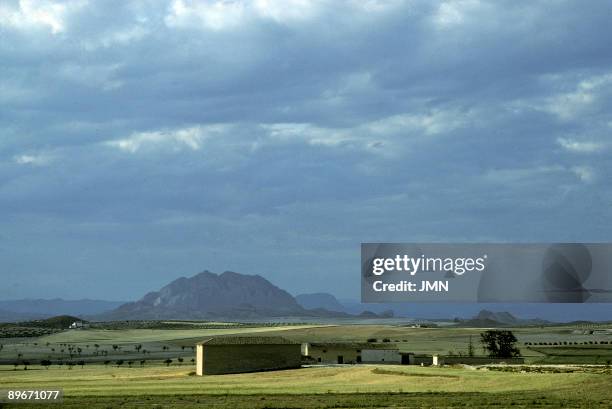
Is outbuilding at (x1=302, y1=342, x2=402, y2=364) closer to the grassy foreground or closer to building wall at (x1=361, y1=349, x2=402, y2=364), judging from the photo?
building wall at (x1=361, y1=349, x2=402, y2=364)

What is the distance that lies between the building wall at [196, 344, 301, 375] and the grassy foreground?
372cm

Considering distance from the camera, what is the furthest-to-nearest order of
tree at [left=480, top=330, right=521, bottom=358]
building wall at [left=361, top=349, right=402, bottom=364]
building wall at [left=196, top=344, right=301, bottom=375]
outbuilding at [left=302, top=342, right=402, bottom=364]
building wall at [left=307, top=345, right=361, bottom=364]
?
tree at [left=480, top=330, right=521, bottom=358] → building wall at [left=307, top=345, right=361, bottom=364] → outbuilding at [left=302, top=342, right=402, bottom=364] → building wall at [left=361, top=349, right=402, bottom=364] → building wall at [left=196, top=344, right=301, bottom=375]

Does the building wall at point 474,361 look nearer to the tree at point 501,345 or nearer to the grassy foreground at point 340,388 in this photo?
the grassy foreground at point 340,388

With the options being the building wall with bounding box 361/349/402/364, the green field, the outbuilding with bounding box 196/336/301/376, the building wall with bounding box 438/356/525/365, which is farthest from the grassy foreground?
the building wall with bounding box 361/349/402/364

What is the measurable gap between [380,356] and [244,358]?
18058mm

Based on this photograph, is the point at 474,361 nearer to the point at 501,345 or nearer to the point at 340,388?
the point at 501,345

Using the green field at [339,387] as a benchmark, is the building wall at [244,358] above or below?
above

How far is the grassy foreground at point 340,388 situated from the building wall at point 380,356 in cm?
1647

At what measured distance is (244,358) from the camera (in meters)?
85.9

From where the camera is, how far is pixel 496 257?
62.8 m

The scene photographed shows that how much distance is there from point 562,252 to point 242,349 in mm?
35204

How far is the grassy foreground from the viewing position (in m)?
51.2

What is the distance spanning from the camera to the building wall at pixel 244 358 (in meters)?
83.9

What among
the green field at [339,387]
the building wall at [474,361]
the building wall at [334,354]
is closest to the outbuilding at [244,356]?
the green field at [339,387]
